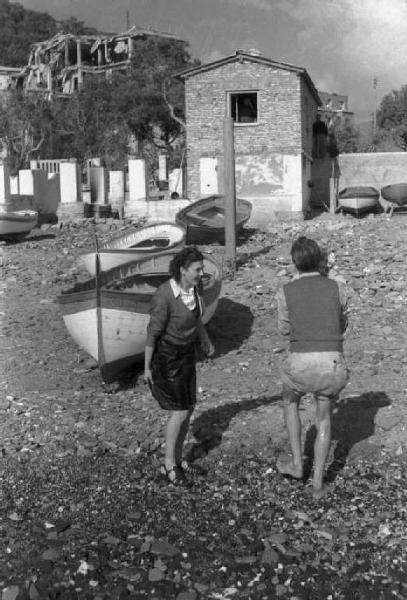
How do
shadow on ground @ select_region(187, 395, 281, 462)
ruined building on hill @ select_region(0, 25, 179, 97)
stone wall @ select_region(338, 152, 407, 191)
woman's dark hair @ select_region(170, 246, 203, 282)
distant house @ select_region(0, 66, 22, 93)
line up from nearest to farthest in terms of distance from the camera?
1. woman's dark hair @ select_region(170, 246, 203, 282)
2. shadow on ground @ select_region(187, 395, 281, 462)
3. stone wall @ select_region(338, 152, 407, 191)
4. ruined building on hill @ select_region(0, 25, 179, 97)
5. distant house @ select_region(0, 66, 22, 93)

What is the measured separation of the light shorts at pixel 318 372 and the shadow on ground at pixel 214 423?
1690mm

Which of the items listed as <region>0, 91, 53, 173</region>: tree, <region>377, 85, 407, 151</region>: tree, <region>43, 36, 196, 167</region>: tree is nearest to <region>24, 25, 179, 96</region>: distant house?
<region>43, 36, 196, 167</region>: tree

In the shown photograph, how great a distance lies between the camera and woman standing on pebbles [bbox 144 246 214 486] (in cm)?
590

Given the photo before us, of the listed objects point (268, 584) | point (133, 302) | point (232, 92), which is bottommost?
point (268, 584)

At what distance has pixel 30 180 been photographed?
23.5 meters

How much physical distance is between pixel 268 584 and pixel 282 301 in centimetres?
193

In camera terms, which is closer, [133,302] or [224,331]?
[133,302]

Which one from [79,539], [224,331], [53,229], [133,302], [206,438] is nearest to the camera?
[79,539]

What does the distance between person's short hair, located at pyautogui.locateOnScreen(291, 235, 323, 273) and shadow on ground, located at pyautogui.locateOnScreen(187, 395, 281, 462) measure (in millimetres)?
2215

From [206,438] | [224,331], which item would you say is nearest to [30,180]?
[224,331]

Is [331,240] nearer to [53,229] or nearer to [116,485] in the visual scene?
[53,229]

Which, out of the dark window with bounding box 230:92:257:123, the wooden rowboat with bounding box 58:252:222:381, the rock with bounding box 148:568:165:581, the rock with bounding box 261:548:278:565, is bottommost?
the rock with bounding box 148:568:165:581

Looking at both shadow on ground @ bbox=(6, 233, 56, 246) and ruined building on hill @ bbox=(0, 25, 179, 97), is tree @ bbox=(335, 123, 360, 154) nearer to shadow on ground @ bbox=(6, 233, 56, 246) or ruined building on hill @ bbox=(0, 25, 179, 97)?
ruined building on hill @ bbox=(0, 25, 179, 97)

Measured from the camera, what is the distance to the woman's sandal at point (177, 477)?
19.8 feet
